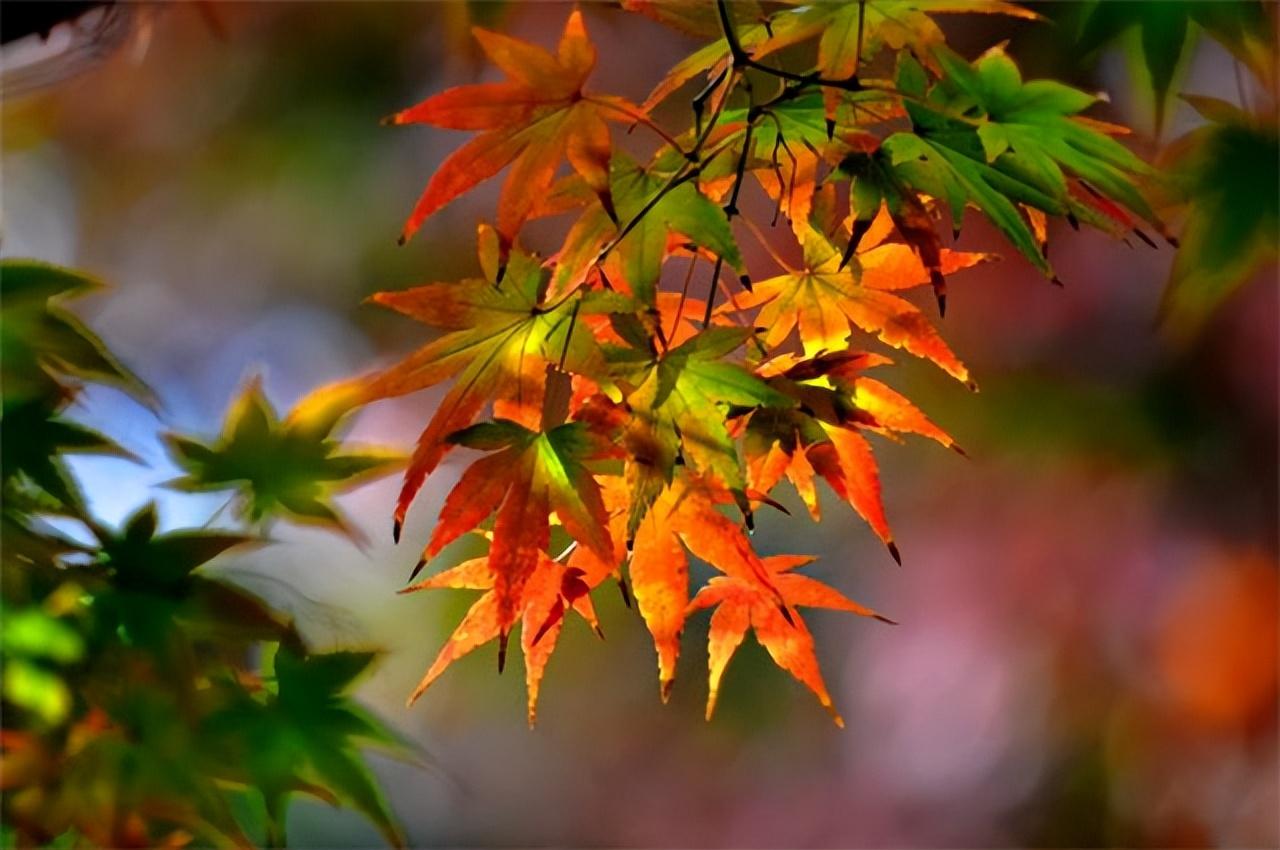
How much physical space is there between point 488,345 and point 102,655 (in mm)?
320

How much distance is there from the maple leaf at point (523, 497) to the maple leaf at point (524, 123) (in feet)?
0.27

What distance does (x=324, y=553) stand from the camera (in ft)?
2.92

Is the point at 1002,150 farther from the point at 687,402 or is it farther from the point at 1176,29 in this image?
the point at 1176,29

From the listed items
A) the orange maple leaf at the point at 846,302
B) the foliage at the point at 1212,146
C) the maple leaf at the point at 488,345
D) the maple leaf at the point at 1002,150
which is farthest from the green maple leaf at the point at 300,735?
the foliage at the point at 1212,146

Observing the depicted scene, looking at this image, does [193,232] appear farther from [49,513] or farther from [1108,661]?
[1108,661]

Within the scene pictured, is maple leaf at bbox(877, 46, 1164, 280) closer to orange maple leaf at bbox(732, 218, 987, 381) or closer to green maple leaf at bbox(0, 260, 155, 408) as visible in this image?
orange maple leaf at bbox(732, 218, 987, 381)

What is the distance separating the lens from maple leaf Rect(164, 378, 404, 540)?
73 centimetres

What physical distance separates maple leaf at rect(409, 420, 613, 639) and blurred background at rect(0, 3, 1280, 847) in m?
0.46

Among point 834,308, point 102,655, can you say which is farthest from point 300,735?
point 834,308

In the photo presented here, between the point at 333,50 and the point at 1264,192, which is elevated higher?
the point at 333,50

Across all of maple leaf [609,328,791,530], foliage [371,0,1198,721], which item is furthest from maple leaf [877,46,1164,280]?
maple leaf [609,328,791,530]

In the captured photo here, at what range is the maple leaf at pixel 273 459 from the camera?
726 mm

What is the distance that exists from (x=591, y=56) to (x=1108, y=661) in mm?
769

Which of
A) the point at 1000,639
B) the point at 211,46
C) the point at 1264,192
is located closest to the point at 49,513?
the point at 211,46
